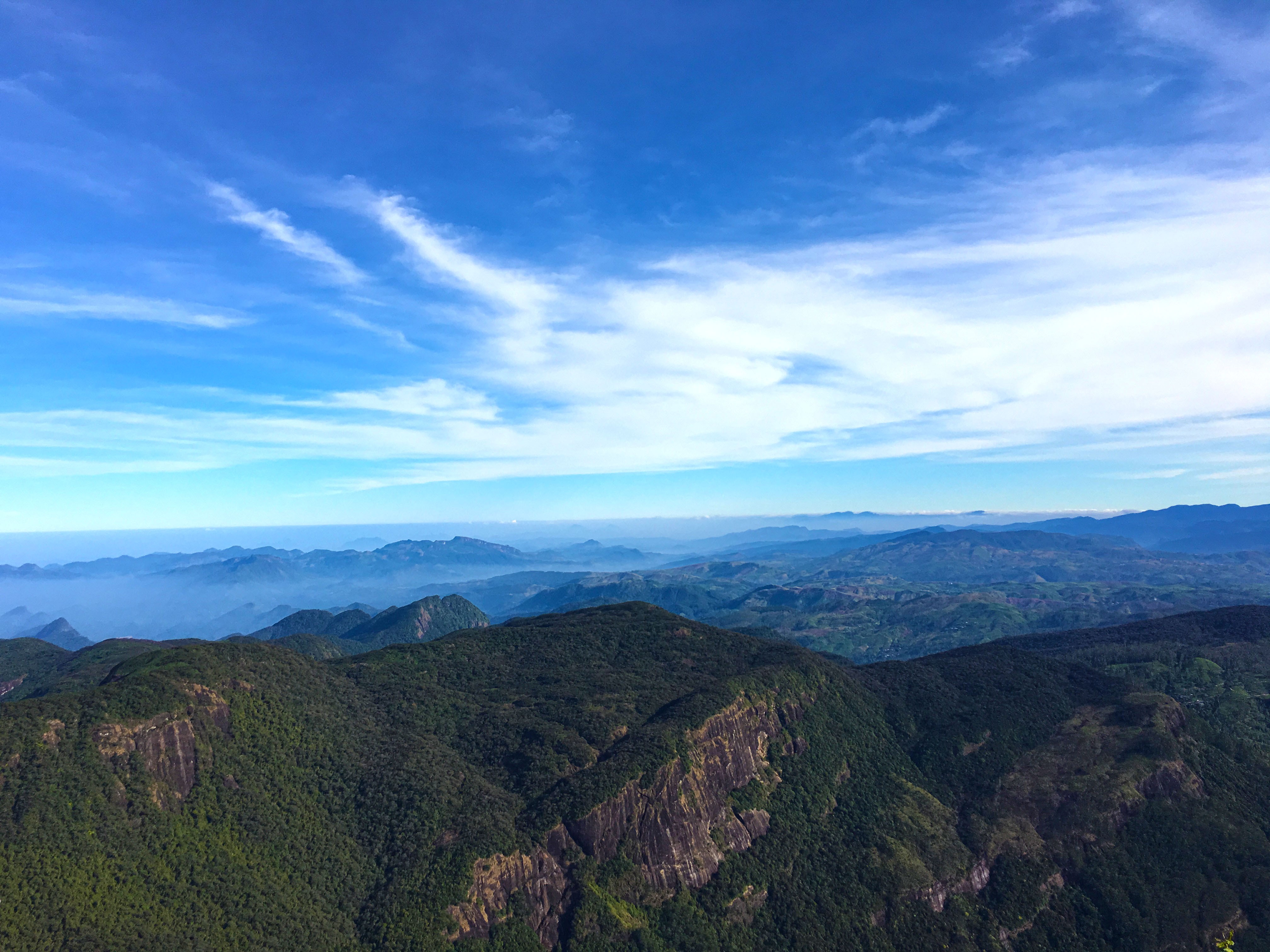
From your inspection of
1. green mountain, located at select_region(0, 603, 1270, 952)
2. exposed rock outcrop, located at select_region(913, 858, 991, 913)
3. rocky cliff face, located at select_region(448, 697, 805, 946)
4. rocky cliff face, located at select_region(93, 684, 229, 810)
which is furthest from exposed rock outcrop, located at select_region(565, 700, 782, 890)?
rocky cliff face, located at select_region(93, 684, 229, 810)

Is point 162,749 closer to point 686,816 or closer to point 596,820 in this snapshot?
point 596,820

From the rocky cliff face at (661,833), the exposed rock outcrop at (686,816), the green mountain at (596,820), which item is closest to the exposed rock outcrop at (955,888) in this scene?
the green mountain at (596,820)

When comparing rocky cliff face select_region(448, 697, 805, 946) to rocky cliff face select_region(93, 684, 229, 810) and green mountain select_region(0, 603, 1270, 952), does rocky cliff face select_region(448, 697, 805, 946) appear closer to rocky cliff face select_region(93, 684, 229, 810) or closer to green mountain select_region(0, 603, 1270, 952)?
green mountain select_region(0, 603, 1270, 952)

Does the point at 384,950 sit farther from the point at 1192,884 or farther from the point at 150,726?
the point at 1192,884

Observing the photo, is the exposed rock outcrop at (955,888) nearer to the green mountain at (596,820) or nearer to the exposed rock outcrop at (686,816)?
the green mountain at (596,820)

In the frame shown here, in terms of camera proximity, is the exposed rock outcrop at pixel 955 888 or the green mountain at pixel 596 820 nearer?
the green mountain at pixel 596 820

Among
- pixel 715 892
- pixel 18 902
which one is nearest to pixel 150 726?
pixel 18 902
